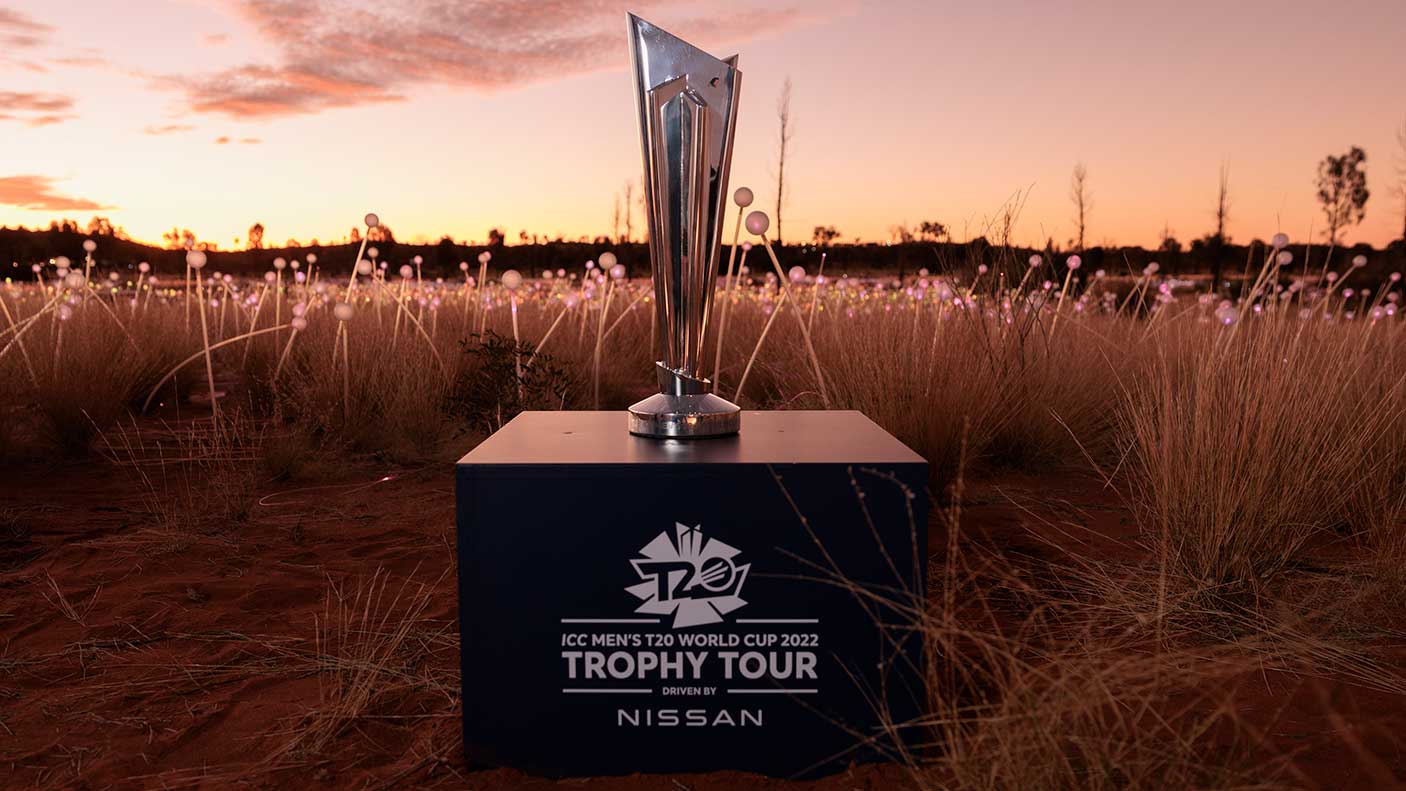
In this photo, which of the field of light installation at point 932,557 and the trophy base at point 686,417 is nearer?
the field of light installation at point 932,557

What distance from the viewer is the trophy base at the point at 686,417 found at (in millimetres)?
1930

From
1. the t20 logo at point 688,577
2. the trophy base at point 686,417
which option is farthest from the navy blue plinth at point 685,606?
the trophy base at point 686,417

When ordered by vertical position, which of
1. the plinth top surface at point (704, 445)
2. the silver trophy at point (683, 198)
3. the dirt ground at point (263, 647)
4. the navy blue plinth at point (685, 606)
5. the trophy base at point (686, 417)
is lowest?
the dirt ground at point (263, 647)

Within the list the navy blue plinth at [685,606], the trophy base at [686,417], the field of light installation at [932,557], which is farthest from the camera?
the trophy base at [686,417]

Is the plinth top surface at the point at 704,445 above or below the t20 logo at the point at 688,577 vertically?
above

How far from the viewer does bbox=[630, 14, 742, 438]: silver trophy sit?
1799 millimetres

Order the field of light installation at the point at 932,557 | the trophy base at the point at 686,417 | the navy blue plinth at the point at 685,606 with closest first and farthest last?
the navy blue plinth at the point at 685,606
the field of light installation at the point at 932,557
the trophy base at the point at 686,417

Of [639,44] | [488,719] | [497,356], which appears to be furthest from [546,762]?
[497,356]

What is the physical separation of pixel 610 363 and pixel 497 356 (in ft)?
4.59

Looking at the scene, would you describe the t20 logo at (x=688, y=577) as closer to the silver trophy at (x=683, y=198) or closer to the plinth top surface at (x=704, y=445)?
the plinth top surface at (x=704, y=445)

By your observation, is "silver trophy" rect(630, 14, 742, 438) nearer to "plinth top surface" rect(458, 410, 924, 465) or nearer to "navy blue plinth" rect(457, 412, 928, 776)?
"plinth top surface" rect(458, 410, 924, 465)

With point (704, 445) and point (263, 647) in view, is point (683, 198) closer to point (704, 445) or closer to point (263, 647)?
point (704, 445)

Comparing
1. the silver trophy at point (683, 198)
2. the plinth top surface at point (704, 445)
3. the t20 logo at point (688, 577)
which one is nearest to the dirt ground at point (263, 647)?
the t20 logo at point (688, 577)

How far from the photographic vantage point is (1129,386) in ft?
15.5
